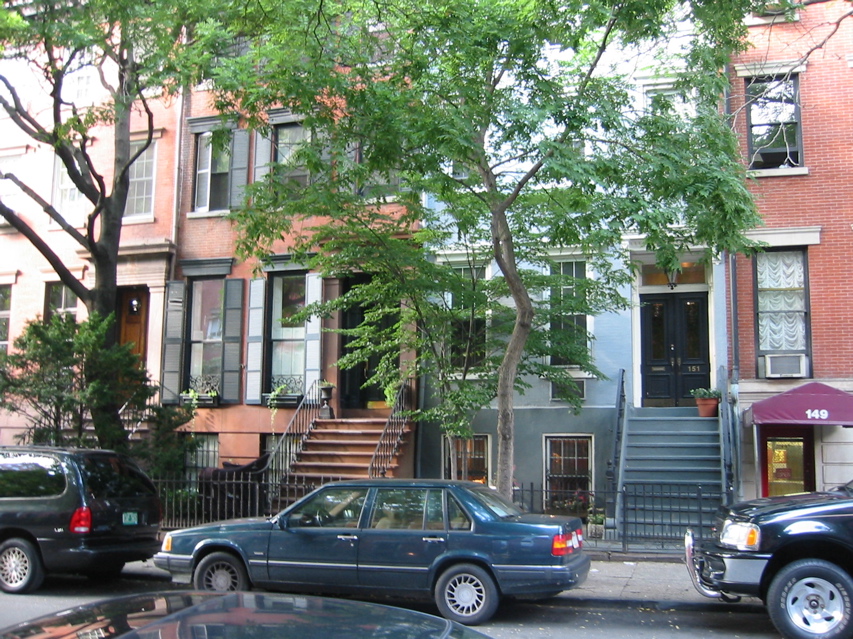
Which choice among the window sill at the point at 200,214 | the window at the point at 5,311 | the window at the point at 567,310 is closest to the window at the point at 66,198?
the window at the point at 5,311

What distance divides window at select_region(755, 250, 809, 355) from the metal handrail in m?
6.75

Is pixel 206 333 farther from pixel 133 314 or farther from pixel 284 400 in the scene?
pixel 284 400

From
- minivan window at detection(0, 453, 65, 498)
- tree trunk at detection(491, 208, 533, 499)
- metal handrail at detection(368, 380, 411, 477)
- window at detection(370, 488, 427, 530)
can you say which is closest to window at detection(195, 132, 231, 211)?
metal handrail at detection(368, 380, 411, 477)

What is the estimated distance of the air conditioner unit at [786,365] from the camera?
14.7 m

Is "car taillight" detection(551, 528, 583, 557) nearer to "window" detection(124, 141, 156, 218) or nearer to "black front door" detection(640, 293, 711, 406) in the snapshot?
"black front door" detection(640, 293, 711, 406)

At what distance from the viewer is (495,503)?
9.12 metres

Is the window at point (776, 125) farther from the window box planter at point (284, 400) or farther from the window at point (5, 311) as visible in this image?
the window at point (5, 311)

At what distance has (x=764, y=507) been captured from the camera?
8102 millimetres

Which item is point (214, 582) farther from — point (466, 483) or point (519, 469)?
point (519, 469)

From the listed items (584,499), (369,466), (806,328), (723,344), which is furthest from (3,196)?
(806,328)

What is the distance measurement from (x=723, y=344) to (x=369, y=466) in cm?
693

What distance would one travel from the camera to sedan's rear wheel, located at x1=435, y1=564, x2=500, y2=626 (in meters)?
8.50

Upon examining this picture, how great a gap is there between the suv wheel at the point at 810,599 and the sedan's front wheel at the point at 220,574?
5.52 metres

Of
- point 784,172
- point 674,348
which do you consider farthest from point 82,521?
point 784,172
